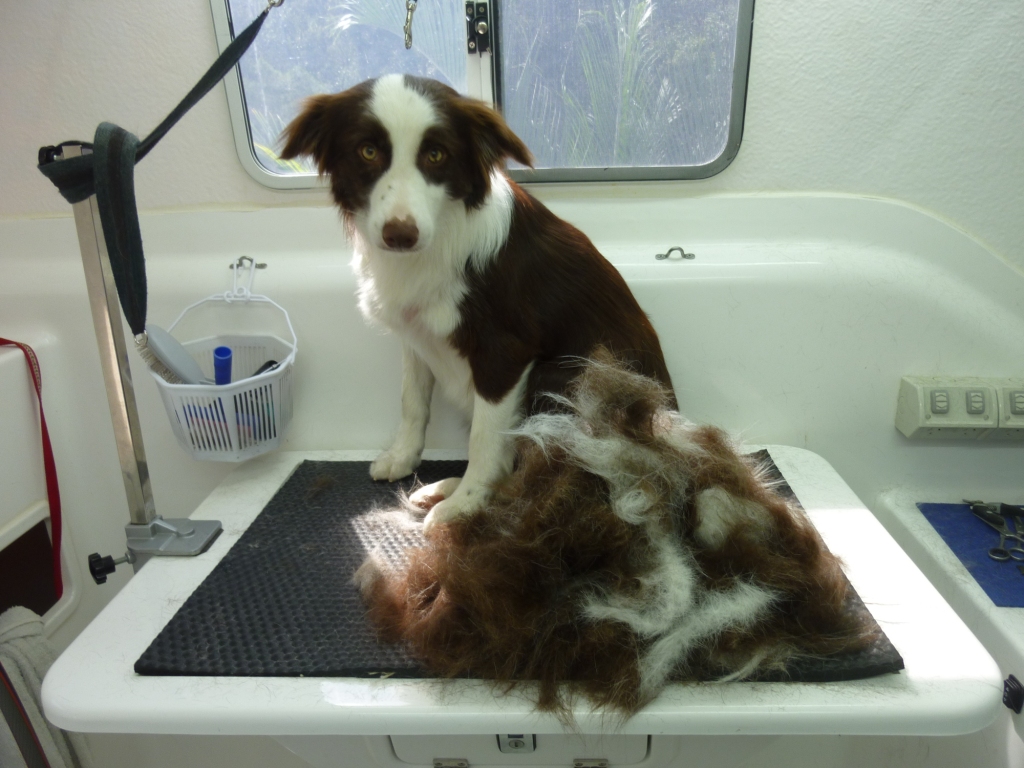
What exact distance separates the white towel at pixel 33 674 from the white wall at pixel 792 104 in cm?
77

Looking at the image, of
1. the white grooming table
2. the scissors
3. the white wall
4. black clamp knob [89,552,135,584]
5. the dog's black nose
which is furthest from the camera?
the white wall

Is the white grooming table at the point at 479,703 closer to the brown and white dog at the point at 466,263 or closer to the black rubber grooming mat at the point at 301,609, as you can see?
the black rubber grooming mat at the point at 301,609

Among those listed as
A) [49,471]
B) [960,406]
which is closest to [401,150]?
[49,471]

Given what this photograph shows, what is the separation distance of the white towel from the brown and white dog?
2.08 feet

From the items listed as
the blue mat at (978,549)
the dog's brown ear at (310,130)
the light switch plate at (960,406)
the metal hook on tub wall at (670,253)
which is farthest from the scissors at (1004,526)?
the dog's brown ear at (310,130)

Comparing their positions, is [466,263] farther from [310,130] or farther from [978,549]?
[978,549]

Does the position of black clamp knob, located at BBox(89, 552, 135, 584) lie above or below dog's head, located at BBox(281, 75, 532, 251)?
below

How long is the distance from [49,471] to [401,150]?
0.89 metres

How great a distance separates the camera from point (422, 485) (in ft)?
3.86

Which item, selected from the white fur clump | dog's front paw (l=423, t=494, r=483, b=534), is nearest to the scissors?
the white fur clump

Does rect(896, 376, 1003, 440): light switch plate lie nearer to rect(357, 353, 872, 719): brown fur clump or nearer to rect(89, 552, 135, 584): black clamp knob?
rect(357, 353, 872, 719): brown fur clump

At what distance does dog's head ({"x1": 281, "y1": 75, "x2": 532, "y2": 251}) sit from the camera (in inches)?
34.1

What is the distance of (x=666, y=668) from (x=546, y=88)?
1030mm

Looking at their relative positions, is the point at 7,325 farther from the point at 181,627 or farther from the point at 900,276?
the point at 900,276
